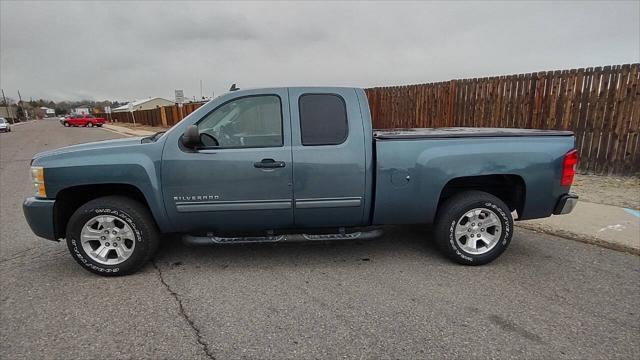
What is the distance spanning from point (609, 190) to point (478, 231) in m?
4.39

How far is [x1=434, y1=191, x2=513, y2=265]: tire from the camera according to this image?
3660 mm

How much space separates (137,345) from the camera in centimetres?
251

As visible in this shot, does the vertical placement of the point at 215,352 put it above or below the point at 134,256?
below

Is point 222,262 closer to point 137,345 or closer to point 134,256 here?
point 134,256

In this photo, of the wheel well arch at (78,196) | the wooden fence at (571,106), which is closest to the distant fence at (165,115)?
the wooden fence at (571,106)

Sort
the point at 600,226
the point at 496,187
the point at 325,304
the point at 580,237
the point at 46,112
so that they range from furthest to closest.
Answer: the point at 46,112 < the point at 600,226 < the point at 580,237 < the point at 496,187 < the point at 325,304

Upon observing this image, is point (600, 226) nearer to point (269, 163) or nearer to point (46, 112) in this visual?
point (269, 163)

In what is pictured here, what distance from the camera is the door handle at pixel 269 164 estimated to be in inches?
133

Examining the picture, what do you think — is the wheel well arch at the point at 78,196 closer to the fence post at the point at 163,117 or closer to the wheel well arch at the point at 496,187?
the wheel well arch at the point at 496,187

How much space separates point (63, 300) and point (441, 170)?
3683mm

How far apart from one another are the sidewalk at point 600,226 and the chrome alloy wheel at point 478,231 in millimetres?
1485

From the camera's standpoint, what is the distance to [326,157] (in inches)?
135

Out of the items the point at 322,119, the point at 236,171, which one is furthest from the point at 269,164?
the point at 322,119

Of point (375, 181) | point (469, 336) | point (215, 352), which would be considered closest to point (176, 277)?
point (215, 352)
